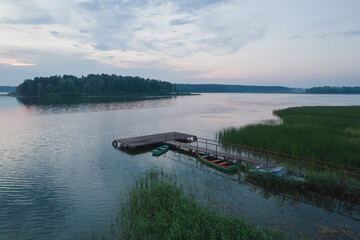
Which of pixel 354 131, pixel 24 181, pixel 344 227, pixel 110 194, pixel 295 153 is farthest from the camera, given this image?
pixel 354 131

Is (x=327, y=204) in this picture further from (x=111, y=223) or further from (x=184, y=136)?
(x=184, y=136)

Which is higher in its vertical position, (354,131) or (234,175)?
(354,131)

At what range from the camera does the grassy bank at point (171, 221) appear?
1035cm

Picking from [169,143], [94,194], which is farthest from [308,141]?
[94,194]

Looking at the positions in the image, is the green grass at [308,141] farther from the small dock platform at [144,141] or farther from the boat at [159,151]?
the boat at [159,151]

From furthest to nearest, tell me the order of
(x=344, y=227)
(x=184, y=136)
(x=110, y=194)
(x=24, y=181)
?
(x=184, y=136) < (x=24, y=181) < (x=110, y=194) < (x=344, y=227)

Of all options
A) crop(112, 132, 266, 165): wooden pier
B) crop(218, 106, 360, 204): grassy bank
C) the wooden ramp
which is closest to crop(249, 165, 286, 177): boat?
crop(218, 106, 360, 204): grassy bank

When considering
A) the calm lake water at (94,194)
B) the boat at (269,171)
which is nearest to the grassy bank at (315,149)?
the boat at (269,171)

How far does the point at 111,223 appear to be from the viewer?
13375mm

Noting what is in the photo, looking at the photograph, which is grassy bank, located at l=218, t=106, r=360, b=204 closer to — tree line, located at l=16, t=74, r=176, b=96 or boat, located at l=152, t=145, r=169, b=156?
boat, located at l=152, t=145, r=169, b=156

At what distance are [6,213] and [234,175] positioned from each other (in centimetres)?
1815

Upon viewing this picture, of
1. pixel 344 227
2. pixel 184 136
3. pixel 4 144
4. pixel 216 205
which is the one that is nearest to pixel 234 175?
pixel 216 205

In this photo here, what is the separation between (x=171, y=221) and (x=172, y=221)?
10 cm

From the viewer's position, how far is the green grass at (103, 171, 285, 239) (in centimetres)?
1035
